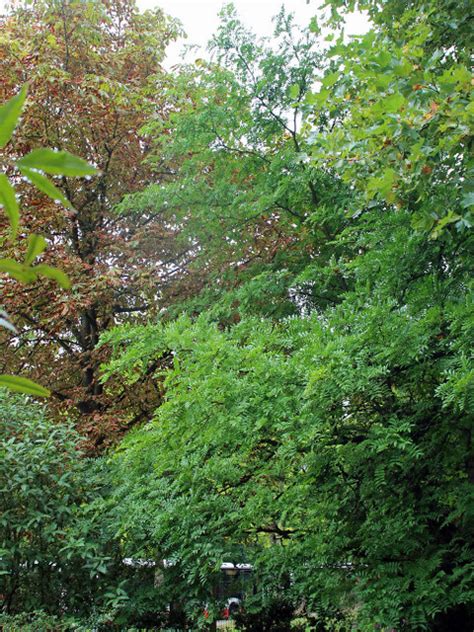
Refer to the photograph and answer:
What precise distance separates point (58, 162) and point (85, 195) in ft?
31.9

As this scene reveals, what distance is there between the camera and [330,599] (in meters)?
5.39

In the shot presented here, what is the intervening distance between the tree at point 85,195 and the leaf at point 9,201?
25.4 ft

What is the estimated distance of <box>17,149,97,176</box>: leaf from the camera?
453 millimetres

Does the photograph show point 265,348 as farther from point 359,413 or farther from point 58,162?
point 58,162

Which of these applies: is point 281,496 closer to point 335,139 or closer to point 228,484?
point 228,484

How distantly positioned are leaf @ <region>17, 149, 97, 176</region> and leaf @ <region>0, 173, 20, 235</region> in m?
0.02

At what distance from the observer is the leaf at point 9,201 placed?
47cm

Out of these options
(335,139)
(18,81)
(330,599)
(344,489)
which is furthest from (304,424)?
(18,81)

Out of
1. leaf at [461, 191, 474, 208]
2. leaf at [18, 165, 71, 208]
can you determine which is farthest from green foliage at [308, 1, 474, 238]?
A: leaf at [18, 165, 71, 208]

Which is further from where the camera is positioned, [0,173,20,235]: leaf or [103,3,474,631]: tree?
[103,3,474,631]: tree

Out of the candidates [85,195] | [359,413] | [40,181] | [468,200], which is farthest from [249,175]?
[40,181]

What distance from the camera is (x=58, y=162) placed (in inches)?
18.1

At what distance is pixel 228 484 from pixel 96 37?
6.83 m

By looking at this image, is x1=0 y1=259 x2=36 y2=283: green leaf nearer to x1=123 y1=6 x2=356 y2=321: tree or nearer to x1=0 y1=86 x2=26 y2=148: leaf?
x1=0 y1=86 x2=26 y2=148: leaf
